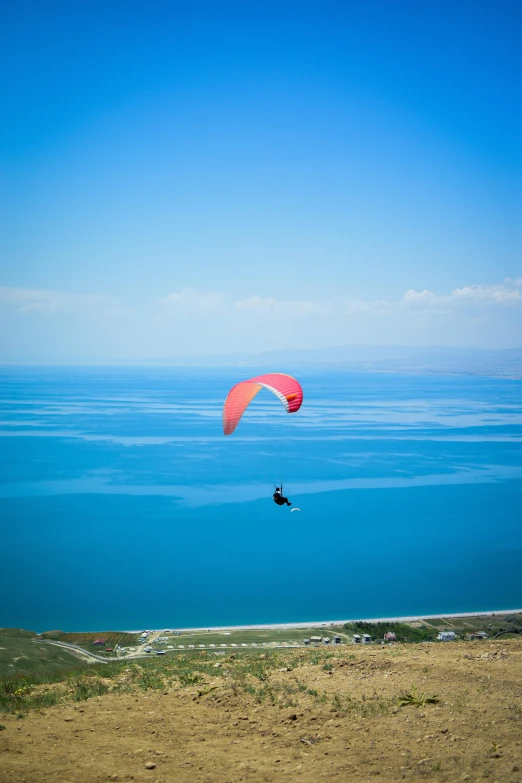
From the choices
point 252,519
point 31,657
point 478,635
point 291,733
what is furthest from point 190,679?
point 252,519

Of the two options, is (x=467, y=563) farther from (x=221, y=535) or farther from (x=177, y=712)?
(x=177, y=712)

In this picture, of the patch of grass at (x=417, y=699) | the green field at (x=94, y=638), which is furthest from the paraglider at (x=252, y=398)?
the green field at (x=94, y=638)

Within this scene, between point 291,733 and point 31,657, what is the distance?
40.0 feet

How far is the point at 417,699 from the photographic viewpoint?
281 inches

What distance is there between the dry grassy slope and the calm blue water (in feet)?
83.6

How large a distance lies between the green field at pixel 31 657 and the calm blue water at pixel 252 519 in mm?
13146

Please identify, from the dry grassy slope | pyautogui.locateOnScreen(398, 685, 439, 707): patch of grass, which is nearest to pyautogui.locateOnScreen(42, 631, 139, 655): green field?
the dry grassy slope

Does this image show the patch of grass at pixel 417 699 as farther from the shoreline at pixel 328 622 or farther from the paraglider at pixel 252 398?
the shoreline at pixel 328 622

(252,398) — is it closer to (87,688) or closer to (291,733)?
(87,688)

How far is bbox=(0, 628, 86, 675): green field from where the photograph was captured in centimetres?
1498

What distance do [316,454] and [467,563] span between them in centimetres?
4059

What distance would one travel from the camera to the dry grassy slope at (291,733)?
19.0ft

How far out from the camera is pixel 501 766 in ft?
18.4

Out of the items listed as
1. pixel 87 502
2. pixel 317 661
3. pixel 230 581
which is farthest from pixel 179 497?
pixel 317 661
